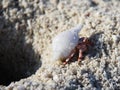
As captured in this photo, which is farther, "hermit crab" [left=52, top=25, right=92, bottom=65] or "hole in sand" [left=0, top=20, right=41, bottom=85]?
"hole in sand" [left=0, top=20, right=41, bottom=85]

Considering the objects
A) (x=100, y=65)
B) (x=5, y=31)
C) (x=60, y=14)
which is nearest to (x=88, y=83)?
(x=100, y=65)

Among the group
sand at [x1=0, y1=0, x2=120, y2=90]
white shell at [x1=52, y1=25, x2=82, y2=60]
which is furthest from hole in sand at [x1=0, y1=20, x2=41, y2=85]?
white shell at [x1=52, y1=25, x2=82, y2=60]

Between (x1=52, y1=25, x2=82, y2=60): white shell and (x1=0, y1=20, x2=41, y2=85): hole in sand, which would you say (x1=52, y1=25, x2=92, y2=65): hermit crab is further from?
(x1=0, y1=20, x2=41, y2=85): hole in sand

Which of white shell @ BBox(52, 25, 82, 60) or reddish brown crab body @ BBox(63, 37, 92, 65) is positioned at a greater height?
white shell @ BBox(52, 25, 82, 60)

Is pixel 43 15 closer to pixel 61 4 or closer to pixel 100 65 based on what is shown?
pixel 61 4

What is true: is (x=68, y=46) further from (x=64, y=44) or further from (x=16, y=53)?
(x=16, y=53)

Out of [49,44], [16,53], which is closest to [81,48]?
[49,44]

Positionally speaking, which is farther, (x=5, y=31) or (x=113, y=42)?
(x=5, y=31)
